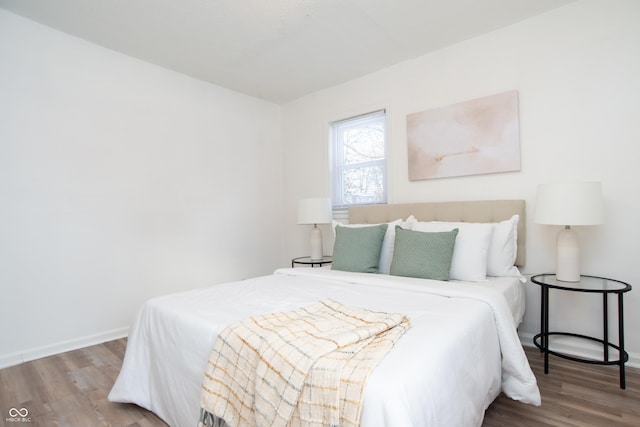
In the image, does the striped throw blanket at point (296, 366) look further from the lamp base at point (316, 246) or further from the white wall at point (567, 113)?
the lamp base at point (316, 246)

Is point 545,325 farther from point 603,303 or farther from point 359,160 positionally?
point 359,160

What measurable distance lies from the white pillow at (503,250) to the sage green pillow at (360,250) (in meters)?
0.81

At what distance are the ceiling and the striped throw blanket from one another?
7.18 feet

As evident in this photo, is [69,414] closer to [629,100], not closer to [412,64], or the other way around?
[412,64]

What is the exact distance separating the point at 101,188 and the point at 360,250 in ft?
7.54

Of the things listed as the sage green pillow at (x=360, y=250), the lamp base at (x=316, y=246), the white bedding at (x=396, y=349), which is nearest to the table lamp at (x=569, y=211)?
the white bedding at (x=396, y=349)

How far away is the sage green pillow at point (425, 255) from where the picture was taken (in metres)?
2.21

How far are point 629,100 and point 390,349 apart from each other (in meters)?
2.41

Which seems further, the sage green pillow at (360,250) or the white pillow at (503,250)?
the sage green pillow at (360,250)

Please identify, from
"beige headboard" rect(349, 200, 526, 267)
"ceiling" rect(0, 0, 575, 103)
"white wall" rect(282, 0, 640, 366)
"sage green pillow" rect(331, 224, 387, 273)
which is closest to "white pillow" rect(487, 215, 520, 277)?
"beige headboard" rect(349, 200, 526, 267)

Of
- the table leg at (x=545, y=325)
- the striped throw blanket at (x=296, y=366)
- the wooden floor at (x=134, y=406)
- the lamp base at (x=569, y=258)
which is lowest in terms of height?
the wooden floor at (x=134, y=406)

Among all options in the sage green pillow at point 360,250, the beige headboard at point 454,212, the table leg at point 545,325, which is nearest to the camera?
the table leg at point 545,325

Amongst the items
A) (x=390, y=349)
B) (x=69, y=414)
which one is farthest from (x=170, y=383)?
(x=390, y=349)

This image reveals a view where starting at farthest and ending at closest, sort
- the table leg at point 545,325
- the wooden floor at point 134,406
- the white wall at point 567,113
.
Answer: the white wall at point 567,113 < the table leg at point 545,325 < the wooden floor at point 134,406
